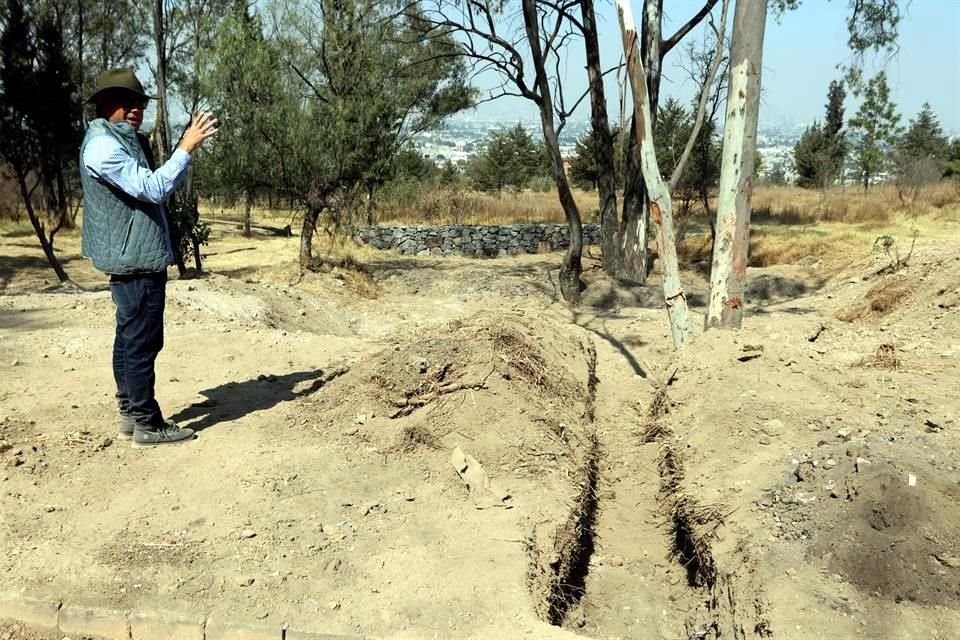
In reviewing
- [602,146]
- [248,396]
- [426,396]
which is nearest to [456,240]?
[602,146]

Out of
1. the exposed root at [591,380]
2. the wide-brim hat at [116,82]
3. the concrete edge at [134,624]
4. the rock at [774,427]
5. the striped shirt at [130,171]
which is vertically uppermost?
the wide-brim hat at [116,82]

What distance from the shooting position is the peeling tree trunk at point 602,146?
41.1ft

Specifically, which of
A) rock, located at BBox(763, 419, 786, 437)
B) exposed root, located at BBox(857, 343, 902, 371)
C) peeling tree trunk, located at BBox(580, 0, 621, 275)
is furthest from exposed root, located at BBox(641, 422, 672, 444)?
peeling tree trunk, located at BBox(580, 0, 621, 275)

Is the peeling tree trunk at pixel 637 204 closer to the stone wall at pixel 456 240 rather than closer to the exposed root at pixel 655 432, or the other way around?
the stone wall at pixel 456 240

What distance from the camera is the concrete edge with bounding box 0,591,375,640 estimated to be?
9.32 ft

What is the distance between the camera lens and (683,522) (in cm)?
434

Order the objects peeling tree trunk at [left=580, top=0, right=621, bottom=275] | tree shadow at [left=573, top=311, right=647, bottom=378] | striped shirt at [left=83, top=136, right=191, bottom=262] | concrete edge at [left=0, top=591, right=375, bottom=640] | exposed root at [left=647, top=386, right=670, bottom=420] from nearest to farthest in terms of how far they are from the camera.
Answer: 1. concrete edge at [left=0, top=591, right=375, bottom=640]
2. striped shirt at [left=83, top=136, right=191, bottom=262]
3. exposed root at [left=647, top=386, right=670, bottom=420]
4. tree shadow at [left=573, top=311, right=647, bottom=378]
5. peeling tree trunk at [left=580, top=0, right=621, bottom=275]

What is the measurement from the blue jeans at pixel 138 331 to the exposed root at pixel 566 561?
2.20 m

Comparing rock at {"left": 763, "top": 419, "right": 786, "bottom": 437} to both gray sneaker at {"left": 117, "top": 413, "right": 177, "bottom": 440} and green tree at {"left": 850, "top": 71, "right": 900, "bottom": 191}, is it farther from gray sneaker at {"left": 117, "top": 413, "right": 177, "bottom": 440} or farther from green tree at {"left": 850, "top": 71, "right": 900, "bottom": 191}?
green tree at {"left": 850, "top": 71, "right": 900, "bottom": 191}

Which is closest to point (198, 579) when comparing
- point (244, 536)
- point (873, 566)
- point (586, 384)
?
point (244, 536)

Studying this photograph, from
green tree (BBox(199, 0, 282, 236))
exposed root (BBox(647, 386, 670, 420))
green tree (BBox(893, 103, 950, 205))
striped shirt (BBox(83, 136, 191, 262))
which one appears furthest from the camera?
green tree (BBox(893, 103, 950, 205))

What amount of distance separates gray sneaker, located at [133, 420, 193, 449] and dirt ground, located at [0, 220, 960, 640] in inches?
2.6

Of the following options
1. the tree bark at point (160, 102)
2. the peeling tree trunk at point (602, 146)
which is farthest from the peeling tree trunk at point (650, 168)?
the tree bark at point (160, 102)

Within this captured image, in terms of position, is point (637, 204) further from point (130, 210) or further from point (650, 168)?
point (130, 210)
